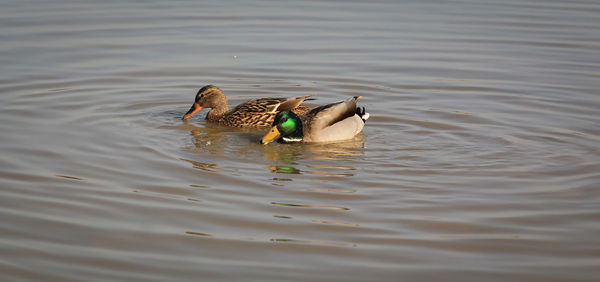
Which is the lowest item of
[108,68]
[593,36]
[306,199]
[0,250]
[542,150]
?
[0,250]

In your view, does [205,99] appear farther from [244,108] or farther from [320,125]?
[320,125]

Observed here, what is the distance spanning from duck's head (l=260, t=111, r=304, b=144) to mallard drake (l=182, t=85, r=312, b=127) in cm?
82

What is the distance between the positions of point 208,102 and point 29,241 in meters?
4.51

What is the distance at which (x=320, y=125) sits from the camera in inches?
354

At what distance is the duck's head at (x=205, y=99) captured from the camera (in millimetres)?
9891

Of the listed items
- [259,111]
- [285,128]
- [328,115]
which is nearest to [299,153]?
[285,128]

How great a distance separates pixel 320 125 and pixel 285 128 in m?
0.43

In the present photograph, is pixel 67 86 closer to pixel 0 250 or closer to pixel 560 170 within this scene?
pixel 0 250

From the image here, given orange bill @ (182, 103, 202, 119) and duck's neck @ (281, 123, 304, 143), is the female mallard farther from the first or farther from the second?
orange bill @ (182, 103, 202, 119)

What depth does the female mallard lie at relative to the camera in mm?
8844

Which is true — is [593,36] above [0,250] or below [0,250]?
above

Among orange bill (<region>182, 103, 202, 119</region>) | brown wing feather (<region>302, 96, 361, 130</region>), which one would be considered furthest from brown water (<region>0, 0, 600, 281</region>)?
brown wing feather (<region>302, 96, 361, 130</region>)

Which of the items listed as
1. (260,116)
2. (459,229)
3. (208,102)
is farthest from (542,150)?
(208,102)

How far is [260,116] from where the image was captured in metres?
9.69
